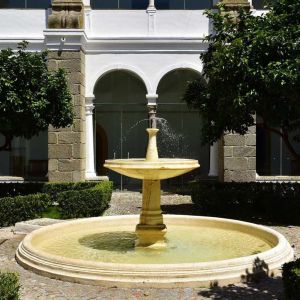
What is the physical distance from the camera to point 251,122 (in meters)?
12.6

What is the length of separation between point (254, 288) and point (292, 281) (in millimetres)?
1167

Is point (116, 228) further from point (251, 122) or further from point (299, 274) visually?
point (299, 274)

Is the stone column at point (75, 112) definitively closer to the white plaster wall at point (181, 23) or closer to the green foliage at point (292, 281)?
the white plaster wall at point (181, 23)

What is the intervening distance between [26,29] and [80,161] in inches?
212

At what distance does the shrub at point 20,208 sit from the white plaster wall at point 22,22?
27.7ft

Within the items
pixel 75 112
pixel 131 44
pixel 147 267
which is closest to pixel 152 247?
pixel 147 267

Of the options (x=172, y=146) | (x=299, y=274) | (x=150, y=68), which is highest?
(x=150, y=68)

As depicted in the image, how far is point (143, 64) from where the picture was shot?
18.9 metres

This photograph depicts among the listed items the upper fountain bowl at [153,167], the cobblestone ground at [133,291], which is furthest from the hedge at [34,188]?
the cobblestone ground at [133,291]

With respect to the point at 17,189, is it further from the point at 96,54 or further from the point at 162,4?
the point at 162,4

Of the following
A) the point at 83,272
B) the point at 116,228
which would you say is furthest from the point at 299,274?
the point at 116,228

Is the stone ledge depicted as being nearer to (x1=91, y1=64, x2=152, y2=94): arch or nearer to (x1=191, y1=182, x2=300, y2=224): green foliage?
(x1=191, y1=182, x2=300, y2=224): green foliage

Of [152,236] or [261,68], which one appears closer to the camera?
[152,236]

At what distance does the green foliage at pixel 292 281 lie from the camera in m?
5.00
